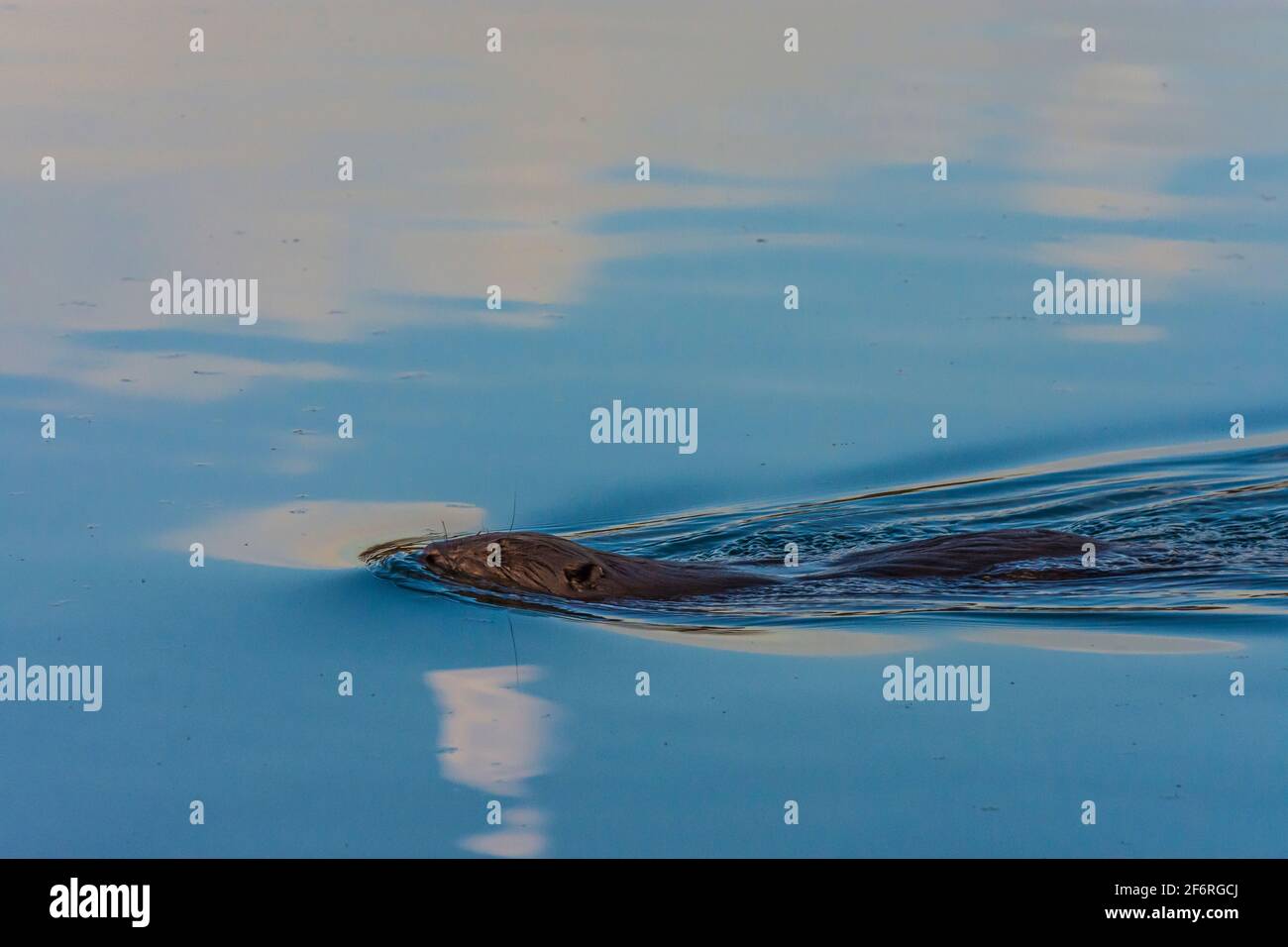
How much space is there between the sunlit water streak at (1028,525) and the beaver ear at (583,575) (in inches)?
5.6

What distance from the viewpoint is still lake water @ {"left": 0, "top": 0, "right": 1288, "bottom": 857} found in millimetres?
7184

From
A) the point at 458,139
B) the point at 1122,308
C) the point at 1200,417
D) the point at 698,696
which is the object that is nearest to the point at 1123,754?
the point at 698,696

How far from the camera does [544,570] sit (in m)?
9.09

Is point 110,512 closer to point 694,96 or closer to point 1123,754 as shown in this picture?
point 1123,754
